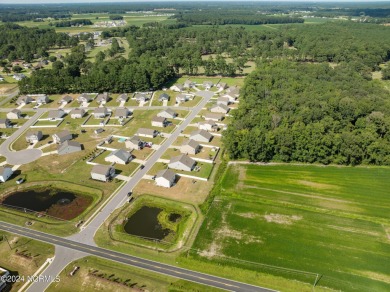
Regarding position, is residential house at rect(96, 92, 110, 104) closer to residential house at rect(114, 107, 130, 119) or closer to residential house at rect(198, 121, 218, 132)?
residential house at rect(114, 107, 130, 119)

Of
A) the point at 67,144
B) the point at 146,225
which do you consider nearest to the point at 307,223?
A: the point at 146,225

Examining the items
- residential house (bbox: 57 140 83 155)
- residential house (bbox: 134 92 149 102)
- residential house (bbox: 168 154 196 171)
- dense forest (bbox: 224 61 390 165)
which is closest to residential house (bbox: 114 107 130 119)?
residential house (bbox: 134 92 149 102)

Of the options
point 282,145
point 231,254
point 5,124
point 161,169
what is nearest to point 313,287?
point 231,254

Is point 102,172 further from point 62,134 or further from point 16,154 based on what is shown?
point 16,154

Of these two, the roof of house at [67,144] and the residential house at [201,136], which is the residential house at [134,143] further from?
the residential house at [201,136]

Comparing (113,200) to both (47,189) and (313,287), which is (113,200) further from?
(313,287)
